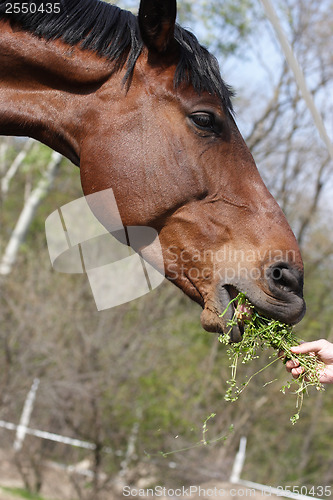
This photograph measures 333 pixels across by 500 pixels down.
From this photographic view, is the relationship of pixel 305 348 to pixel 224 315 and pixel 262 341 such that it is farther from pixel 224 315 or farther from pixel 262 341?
pixel 224 315

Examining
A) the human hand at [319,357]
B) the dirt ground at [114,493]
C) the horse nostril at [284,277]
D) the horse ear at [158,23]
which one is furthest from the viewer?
the dirt ground at [114,493]

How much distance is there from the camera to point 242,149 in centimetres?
279

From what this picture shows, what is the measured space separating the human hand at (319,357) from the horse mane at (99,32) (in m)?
1.28

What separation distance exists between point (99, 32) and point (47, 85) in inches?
15.1

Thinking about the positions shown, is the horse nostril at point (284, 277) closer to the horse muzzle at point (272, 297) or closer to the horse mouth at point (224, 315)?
the horse muzzle at point (272, 297)

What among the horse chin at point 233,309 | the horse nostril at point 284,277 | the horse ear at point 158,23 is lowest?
the horse chin at point 233,309

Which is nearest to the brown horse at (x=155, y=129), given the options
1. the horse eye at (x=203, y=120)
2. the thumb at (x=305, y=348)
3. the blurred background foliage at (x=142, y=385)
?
the horse eye at (x=203, y=120)

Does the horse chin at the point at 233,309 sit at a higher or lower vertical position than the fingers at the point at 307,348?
Result: higher

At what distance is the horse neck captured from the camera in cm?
282

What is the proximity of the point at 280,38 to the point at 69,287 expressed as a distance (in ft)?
26.5

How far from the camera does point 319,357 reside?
2.68 metres

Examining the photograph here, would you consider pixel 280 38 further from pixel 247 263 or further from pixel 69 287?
pixel 69 287

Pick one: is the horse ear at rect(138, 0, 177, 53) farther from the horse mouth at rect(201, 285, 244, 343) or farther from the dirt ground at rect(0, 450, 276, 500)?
the dirt ground at rect(0, 450, 276, 500)

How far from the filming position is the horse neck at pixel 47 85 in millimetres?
2818
